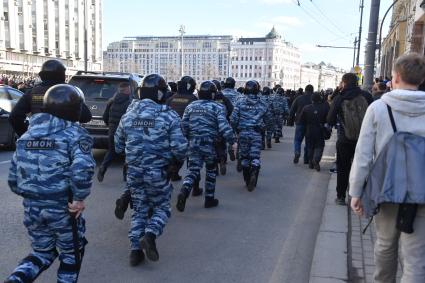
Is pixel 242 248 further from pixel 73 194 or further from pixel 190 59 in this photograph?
pixel 190 59

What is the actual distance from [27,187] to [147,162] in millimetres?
1451

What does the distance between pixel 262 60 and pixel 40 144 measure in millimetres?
161538

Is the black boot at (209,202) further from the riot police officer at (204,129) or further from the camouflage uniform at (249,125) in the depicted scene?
the camouflage uniform at (249,125)

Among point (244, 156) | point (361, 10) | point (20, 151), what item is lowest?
point (244, 156)

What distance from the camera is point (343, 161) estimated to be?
6.59 metres

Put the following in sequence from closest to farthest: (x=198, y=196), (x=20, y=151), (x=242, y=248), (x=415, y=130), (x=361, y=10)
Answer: (x=415, y=130)
(x=20, y=151)
(x=242, y=248)
(x=198, y=196)
(x=361, y=10)

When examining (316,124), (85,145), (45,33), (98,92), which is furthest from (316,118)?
(45,33)

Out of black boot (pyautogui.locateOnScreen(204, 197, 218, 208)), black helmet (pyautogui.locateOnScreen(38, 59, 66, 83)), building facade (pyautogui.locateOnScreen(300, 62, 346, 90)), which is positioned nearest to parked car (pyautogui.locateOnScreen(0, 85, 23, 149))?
black helmet (pyautogui.locateOnScreen(38, 59, 66, 83))

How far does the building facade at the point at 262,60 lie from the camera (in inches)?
6294

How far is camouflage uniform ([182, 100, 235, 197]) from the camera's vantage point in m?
6.43

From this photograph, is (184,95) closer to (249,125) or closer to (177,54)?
(249,125)

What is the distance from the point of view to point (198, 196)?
7.41m

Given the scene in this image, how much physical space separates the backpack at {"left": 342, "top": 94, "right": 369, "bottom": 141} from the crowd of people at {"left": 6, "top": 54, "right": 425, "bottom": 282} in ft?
0.04

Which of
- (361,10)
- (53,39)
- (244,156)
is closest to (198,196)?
(244,156)
